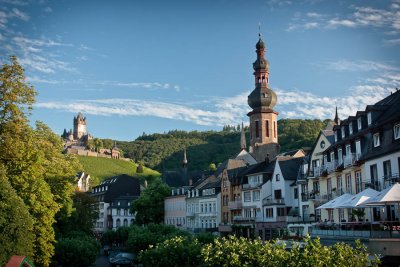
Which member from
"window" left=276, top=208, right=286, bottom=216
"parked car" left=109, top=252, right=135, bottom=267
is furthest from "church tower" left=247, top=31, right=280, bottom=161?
"parked car" left=109, top=252, right=135, bottom=267

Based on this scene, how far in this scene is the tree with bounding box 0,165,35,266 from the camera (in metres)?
29.3

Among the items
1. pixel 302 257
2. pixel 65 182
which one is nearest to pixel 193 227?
pixel 65 182

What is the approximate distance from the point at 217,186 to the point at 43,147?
1763 inches

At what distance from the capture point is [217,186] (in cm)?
8156

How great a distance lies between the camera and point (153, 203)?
96250 millimetres

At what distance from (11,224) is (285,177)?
39978 millimetres

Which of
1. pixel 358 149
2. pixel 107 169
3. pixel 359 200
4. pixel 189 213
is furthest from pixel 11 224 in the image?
pixel 107 169

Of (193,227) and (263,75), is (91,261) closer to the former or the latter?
(193,227)

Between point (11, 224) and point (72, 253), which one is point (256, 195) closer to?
point (72, 253)

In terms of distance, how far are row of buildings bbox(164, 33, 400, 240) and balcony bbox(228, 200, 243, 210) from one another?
14cm

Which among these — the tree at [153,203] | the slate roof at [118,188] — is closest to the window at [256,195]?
the tree at [153,203]

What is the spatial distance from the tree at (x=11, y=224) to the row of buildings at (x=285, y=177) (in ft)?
76.5

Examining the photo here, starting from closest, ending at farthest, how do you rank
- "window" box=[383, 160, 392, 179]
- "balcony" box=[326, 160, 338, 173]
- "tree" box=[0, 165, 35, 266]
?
"tree" box=[0, 165, 35, 266]
"window" box=[383, 160, 392, 179]
"balcony" box=[326, 160, 338, 173]

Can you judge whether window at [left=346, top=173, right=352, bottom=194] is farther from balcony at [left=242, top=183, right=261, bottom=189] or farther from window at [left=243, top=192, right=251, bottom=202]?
window at [left=243, top=192, right=251, bottom=202]
